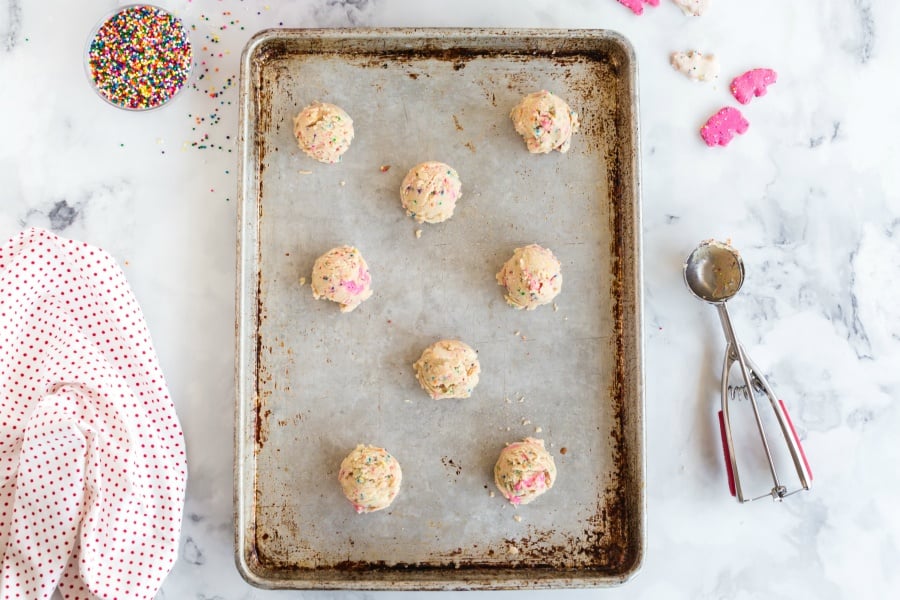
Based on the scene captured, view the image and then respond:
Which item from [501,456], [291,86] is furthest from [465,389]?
[291,86]

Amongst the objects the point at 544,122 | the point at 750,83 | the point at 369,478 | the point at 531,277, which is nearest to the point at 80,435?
A: the point at 369,478

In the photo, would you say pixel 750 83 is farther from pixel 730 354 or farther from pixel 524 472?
pixel 524 472

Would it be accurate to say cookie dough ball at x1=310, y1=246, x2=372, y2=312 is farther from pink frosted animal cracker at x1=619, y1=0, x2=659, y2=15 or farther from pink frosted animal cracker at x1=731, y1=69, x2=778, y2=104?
pink frosted animal cracker at x1=731, y1=69, x2=778, y2=104

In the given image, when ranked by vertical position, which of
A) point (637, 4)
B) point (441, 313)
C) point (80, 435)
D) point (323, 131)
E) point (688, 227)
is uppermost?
point (637, 4)

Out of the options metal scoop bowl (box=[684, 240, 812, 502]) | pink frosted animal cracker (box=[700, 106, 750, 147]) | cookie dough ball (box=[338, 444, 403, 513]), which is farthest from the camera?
pink frosted animal cracker (box=[700, 106, 750, 147])

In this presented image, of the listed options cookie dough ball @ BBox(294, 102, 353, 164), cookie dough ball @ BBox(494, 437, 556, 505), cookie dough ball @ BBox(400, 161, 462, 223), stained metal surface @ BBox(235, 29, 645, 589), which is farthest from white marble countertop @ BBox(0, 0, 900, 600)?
cookie dough ball @ BBox(400, 161, 462, 223)

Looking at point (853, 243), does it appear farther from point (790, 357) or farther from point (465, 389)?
point (465, 389)
